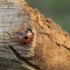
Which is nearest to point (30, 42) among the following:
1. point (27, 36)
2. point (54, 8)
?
point (27, 36)

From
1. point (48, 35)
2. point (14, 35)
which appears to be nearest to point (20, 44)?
point (14, 35)

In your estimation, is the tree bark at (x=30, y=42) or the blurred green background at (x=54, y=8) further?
the blurred green background at (x=54, y=8)

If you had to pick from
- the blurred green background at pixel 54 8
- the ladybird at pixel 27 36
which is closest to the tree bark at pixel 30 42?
the ladybird at pixel 27 36

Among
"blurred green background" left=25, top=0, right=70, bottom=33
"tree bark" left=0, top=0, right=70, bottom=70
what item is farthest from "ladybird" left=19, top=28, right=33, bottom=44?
"blurred green background" left=25, top=0, right=70, bottom=33

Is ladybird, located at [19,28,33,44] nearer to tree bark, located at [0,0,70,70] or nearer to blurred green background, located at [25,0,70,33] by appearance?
tree bark, located at [0,0,70,70]

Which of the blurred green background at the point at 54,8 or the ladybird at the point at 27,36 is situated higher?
the blurred green background at the point at 54,8

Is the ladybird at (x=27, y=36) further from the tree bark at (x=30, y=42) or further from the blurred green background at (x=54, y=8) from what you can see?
the blurred green background at (x=54, y=8)

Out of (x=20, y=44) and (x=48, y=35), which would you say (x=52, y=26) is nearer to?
(x=48, y=35)

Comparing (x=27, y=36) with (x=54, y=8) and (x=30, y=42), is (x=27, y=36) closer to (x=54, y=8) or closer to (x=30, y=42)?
(x=30, y=42)
